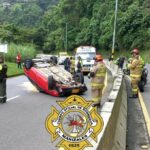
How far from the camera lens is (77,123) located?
488 centimetres

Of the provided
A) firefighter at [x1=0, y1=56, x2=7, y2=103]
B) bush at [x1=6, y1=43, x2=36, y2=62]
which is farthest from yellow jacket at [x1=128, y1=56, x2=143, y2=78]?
bush at [x1=6, y1=43, x2=36, y2=62]

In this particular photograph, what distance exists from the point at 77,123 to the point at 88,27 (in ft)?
311

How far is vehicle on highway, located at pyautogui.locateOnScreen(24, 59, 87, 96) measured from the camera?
19.4 m

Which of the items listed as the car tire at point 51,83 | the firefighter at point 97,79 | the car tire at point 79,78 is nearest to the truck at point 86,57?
the car tire at point 79,78

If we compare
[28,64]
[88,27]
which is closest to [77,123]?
[28,64]

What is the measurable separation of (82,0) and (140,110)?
9544 cm

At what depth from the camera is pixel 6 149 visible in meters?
9.02

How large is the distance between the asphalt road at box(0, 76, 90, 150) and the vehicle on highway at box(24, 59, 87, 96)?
508 millimetres

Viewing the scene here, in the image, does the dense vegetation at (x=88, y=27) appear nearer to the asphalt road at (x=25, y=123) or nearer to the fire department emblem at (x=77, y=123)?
the asphalt road at (x=25, y=123)

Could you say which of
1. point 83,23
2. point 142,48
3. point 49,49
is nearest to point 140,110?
point 142,48

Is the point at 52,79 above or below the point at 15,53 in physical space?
above

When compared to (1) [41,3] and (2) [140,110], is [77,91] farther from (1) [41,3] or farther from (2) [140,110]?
(1) [41,3]

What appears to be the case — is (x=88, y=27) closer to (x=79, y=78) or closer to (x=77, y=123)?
(x=79, y=78)

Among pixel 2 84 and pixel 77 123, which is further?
pixel 2 84
